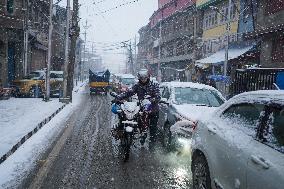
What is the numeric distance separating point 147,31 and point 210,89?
7568 centimetres

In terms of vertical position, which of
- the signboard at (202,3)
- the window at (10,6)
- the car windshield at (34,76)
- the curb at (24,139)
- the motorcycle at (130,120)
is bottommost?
the curb at (24,139)

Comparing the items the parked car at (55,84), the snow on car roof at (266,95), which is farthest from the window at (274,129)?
the parked car at (55,84)

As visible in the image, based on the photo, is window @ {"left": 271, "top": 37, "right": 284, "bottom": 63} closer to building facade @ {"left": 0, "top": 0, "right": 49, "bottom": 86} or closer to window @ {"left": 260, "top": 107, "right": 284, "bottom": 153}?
building facade @ {"left": 0, "top": 0, "right": 49, "bottom": 86}

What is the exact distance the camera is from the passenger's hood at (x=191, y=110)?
26.8 ft

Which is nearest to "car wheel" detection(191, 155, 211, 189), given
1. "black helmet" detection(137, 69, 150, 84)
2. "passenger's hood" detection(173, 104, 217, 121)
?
"passenger's hood" detection(173, 104, 217, 121)

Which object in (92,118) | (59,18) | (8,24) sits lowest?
(92,118)

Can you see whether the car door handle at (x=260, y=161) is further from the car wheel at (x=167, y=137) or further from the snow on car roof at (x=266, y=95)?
the car wheel at (x=167, y=137)

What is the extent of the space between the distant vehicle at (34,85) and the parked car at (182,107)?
55.8 feet

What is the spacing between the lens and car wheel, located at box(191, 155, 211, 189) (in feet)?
16.9

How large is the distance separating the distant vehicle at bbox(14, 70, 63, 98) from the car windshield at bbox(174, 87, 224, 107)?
18.0 meters

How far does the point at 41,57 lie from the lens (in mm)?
43594

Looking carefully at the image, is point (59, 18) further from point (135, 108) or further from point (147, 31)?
point (135, 108)

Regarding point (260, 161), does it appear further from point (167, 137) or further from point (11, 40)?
A: point (11, 40)

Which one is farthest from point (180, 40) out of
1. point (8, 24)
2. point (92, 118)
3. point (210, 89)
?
point (210, 89)
